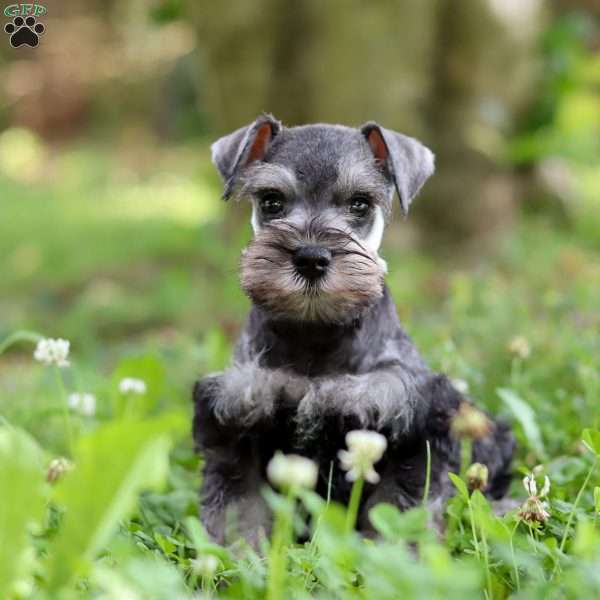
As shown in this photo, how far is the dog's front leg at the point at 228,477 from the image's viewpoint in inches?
134

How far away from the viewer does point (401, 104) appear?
26.8 feet

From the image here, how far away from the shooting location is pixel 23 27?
215 inches

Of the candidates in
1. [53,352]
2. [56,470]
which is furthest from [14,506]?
[53,352]

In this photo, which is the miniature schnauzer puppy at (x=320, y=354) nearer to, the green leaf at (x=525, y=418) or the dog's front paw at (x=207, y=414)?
the dog's front paw at (x=207, y=414)

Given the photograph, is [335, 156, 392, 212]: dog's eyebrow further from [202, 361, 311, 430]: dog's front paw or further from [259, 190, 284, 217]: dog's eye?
[202, 361, 311, 430]: dog's front paw

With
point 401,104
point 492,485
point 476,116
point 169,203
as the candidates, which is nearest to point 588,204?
point 476,116

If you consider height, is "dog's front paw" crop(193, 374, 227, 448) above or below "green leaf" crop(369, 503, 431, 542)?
below

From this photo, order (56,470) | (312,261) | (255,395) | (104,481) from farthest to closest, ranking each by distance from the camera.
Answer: (255,395), (312,261), (56,470), (104,481)

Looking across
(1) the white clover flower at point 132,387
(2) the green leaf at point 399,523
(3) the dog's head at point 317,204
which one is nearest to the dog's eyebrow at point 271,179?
(3) the dog's head at point 317,204

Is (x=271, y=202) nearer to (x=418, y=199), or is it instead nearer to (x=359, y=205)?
(x=359, y=205)

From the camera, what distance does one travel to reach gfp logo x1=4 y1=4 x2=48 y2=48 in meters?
5.21

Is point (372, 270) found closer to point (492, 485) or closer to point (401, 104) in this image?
point (492, 485)

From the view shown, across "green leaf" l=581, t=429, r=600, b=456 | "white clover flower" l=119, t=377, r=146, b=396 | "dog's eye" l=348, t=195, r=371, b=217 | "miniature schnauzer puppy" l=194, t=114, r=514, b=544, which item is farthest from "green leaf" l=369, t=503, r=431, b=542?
"white clover flower" l=119, t=377, r=146, b=396

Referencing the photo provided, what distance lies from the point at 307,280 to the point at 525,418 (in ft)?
3.73
